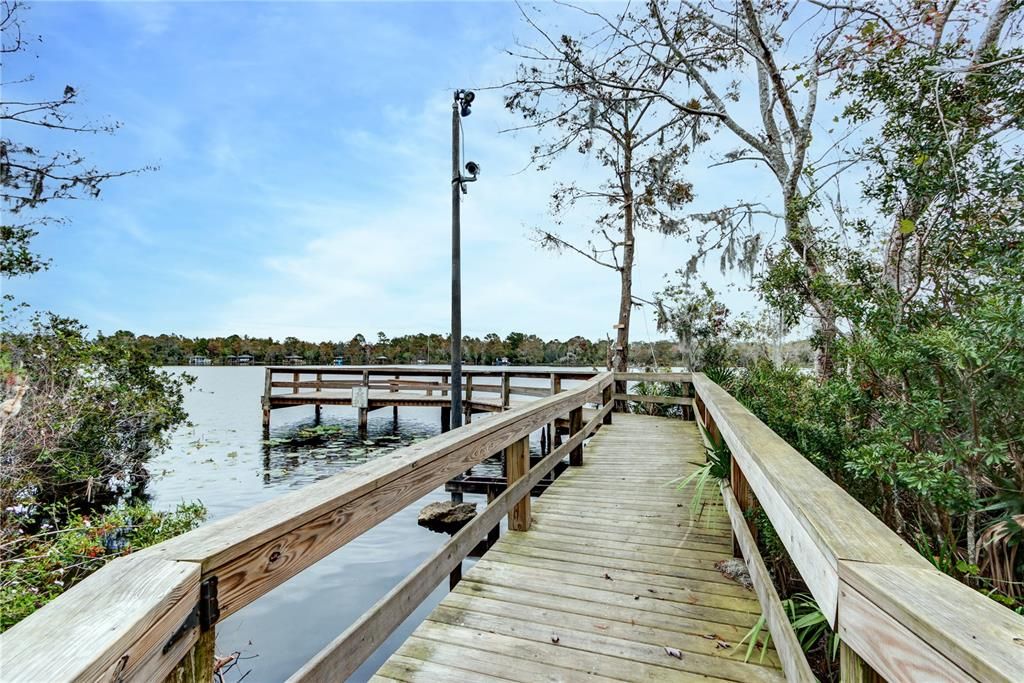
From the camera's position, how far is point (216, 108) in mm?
13500

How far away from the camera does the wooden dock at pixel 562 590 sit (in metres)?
0.73

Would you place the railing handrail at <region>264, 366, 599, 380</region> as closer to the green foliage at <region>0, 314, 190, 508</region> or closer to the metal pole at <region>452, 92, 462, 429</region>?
the metal pole at <region>452, 92, 462, 429</region>

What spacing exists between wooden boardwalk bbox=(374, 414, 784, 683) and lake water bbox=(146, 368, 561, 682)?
135 cm

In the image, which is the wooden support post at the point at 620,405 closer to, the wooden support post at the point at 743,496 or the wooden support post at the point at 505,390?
the wooden support post at the point at 505,390

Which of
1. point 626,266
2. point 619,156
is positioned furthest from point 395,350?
point 626,266

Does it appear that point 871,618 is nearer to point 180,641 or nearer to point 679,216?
point 180,641

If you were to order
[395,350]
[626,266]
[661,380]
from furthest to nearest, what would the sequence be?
[395,350] → [626,266] → [661,380]

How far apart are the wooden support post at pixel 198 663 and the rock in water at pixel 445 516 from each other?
6.56 m

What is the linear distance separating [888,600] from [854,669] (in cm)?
30

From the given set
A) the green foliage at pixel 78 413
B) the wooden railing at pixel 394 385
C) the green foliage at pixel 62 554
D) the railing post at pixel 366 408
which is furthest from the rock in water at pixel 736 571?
the railing post at pixel 366 408

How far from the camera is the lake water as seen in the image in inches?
182

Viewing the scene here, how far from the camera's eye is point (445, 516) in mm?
7441

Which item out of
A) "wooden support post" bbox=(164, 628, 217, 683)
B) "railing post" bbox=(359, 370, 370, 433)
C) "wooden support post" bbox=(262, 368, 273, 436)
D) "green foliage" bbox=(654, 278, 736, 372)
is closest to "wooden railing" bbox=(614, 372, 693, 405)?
"green foliage" bbox=(654, 278, 736, 372)

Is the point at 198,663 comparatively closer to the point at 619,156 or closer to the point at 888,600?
the point at 888,600
